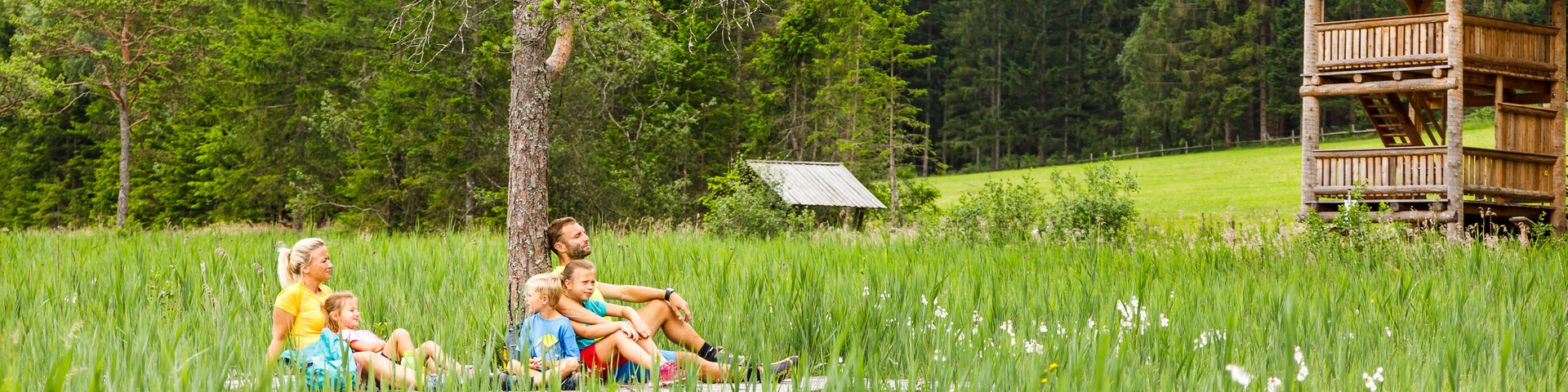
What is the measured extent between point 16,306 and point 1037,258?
7.89 metres

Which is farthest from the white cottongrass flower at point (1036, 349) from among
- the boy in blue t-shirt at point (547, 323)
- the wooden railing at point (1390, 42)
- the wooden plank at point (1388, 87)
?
the wooden railing at point (1390, 42)

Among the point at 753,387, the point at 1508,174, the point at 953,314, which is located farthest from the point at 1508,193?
the point at 753,387

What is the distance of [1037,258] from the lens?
9.25 metres

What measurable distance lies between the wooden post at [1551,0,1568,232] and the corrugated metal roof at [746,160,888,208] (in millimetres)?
11722

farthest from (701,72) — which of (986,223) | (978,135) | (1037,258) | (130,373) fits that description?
(978,135)

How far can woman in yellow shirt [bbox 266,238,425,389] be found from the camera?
451 cm

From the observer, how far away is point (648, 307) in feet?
17.1

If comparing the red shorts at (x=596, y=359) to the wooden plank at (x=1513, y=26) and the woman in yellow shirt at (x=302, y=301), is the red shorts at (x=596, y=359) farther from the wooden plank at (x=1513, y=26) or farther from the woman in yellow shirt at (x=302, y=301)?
the wooden plank at (x=1513, y=26)

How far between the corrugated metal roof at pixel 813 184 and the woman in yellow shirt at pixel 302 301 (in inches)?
527

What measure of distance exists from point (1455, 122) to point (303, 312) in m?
14.7

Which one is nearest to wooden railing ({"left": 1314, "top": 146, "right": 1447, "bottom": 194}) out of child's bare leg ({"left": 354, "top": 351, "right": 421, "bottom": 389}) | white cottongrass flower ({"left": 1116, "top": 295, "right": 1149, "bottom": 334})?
white cottongrass flower ({"left": 1116, "top": 295, "right": 1149, "bottom": 334})

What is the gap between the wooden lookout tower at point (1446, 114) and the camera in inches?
529

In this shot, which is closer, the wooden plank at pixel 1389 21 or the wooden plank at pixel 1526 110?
the wooden plank at pixel 1389 21

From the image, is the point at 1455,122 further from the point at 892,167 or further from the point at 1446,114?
the point at 892,167
